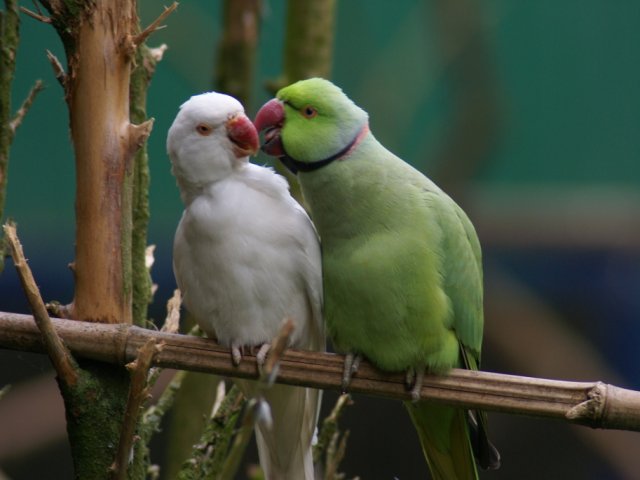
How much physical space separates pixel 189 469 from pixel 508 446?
2538 mm

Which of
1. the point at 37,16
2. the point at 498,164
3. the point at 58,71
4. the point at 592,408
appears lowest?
the point at 498,164

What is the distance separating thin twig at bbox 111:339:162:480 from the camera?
148 centimetres

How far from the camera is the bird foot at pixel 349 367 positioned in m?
1.89

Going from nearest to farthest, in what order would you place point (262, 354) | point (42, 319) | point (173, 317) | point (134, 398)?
1. point (134, 398)
2. point (42, 319)
3. point (262, 354)
4. point (173, 317)

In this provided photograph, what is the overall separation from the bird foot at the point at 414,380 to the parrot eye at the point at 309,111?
55cm

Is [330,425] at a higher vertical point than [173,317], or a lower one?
lower

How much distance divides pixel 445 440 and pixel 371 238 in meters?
0.55

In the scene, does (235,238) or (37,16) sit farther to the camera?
(235,238)

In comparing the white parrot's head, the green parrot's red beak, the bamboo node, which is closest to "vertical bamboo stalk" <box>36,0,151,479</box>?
the white parrot's head

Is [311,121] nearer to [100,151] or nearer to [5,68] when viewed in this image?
[100,151]

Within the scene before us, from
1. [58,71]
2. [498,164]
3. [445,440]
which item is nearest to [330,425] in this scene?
[445,440]

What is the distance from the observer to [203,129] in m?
1.97

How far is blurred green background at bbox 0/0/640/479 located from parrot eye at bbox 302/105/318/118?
74.5 inches

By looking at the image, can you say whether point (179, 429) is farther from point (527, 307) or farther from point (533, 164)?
point (533, 164)
